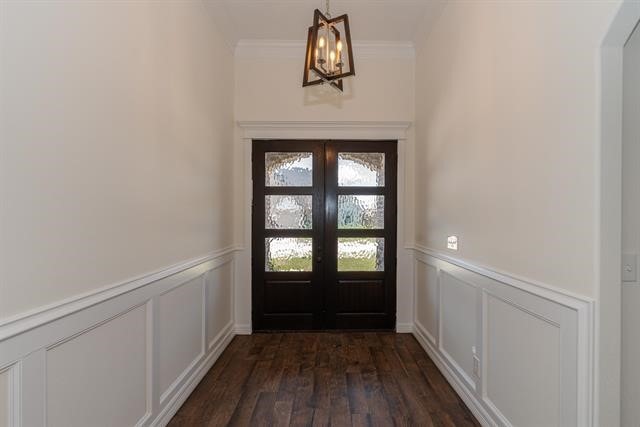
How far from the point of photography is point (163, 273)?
2.33 metres

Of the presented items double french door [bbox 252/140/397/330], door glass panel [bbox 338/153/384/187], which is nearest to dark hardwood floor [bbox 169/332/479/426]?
double french door [bbox 252/140/397/330]

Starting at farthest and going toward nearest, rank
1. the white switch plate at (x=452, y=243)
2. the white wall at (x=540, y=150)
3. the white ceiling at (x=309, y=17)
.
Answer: the white ceiling at (x=309, y=17), the white switch plate at (x=452, y=243), the white wall at (x=540, y=150)

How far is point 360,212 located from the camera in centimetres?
425

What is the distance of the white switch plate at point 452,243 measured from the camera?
289cm

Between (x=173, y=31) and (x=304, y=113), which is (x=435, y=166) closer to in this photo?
(x=304, y=113)

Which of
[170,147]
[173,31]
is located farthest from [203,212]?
[173,31]

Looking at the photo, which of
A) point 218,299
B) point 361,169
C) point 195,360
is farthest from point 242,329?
point 361,169

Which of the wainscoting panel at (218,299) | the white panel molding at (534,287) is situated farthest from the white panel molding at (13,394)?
the white panel molding at (534,287)

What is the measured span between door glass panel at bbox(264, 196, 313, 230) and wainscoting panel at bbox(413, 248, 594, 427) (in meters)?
1.55

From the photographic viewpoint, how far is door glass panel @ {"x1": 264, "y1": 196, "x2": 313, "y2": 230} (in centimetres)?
423

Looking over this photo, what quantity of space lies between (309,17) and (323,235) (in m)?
2.27

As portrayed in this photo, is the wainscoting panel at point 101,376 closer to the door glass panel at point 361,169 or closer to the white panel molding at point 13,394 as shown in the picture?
the white panel molding at point 13,394

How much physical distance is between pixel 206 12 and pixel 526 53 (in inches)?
104

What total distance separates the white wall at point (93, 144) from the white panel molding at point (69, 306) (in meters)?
0.03
